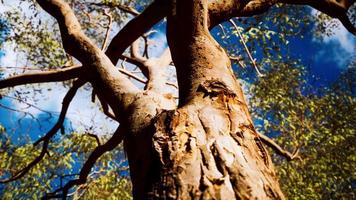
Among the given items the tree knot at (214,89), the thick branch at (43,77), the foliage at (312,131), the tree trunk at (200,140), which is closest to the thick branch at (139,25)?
the thick branch at (43,77)

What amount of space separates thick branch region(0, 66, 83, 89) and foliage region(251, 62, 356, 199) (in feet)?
17.6

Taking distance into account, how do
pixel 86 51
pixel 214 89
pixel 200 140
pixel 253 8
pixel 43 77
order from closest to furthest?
pixel 200 140 → pixel 214 89 → pixel 86 51 → pixel 253 8 → pixel 43 77

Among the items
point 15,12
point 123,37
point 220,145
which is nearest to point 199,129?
point 220,145

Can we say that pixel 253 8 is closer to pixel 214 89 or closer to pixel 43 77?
pixel 214 89

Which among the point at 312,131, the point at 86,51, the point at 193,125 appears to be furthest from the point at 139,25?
the point at 312,131

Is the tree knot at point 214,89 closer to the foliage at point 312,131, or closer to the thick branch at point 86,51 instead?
the thick branch at point 86,51

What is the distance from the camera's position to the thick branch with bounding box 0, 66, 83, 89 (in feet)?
14.6

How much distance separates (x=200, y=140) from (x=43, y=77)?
355 cm

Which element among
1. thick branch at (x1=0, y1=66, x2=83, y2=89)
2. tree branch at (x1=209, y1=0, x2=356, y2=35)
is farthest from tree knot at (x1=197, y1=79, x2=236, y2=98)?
thick branch at (x1=0, y1=66, x2=83, y2=89)

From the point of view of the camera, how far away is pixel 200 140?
161 cm

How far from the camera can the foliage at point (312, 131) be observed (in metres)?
8.71

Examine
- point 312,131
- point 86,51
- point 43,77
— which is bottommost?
point 312,131

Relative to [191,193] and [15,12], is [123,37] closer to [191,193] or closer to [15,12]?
[191,193]

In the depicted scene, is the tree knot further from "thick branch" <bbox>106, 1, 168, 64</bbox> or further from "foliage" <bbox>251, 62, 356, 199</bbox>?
"foliage" <bbox>251, 62, 356, 199</bbox>
